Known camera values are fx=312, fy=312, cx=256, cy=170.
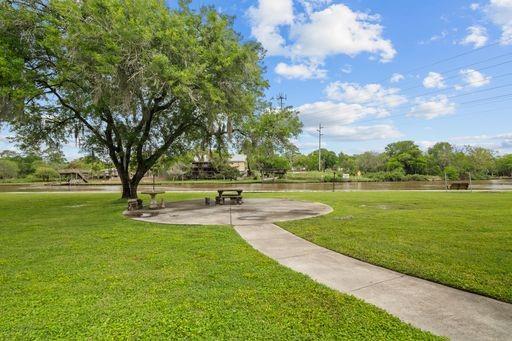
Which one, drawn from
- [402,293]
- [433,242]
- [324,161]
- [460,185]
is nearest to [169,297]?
[402,293]

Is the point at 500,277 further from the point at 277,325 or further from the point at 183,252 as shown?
the point at 183,252

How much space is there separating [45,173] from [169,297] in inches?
3072

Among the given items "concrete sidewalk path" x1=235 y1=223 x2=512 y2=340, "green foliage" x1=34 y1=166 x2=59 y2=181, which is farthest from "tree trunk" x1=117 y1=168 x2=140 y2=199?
"green foliage" x1=34 y1=166 x2=59 y2=181

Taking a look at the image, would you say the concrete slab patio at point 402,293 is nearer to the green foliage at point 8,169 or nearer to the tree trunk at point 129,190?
the tree trunk at point 129,190

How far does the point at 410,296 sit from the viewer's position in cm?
395

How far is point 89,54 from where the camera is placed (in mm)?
10695

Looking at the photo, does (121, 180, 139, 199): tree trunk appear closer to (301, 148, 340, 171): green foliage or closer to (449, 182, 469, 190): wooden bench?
(449, 182, 469, 190): wooden bench

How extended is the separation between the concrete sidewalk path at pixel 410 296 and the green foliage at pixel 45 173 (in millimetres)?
76000

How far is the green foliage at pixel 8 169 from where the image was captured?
220 feet

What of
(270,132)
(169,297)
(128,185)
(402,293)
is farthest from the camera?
(128,185)

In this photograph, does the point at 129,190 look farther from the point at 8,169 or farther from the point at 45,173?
the point at 8,169

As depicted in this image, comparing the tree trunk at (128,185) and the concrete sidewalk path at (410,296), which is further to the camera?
the tree trunk at (128,185)

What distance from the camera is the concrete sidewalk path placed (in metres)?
3.17

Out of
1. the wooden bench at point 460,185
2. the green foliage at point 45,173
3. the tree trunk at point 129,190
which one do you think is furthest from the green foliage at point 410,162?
the green foliage at point 45,173
